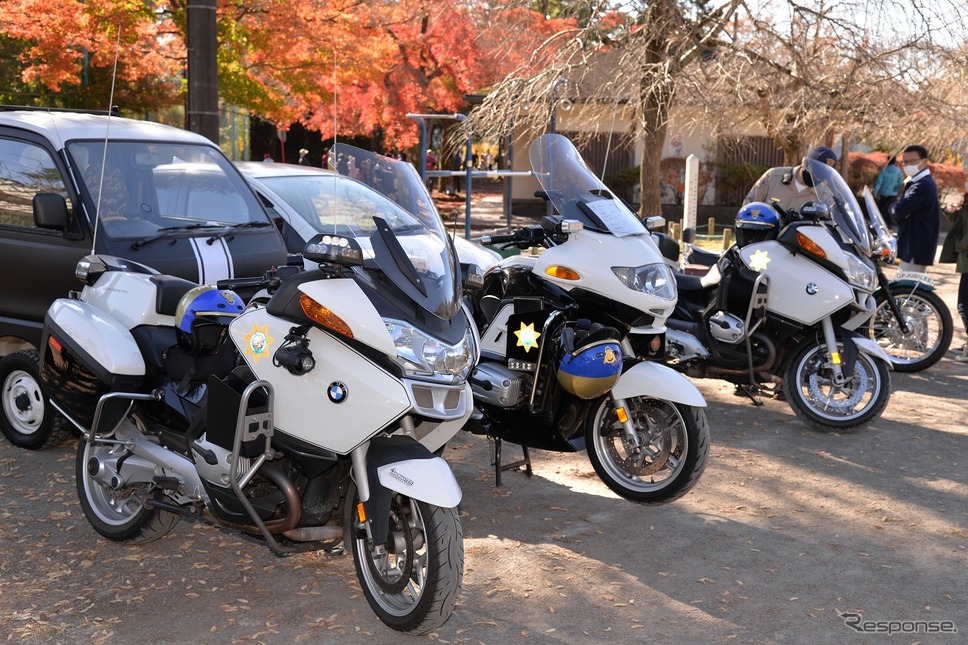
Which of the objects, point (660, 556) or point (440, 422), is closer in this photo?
point (440, 422)

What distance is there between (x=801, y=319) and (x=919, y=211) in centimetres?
390

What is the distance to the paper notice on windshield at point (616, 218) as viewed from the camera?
18.8 ft

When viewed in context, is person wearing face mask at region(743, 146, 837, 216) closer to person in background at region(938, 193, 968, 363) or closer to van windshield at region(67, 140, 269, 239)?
person in background at region(938, 193, 968, 363)

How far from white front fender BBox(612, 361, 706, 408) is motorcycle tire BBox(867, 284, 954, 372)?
4.34 metres

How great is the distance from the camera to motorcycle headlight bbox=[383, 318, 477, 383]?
3.75m

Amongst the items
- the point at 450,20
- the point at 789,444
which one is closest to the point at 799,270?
the point at 789,444

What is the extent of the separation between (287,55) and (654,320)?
10.2 metres

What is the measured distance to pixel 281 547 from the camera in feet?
13.2

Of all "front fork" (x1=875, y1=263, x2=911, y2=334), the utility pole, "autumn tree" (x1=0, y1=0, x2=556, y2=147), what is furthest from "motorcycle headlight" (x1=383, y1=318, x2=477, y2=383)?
"autumn tree" (x1=0, y1=0, x2=556, y2=147)

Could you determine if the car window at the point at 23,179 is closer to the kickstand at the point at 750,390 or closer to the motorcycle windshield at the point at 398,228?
the motorcycle windshield at the point at 398,228

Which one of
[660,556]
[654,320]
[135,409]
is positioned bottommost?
[660,556]

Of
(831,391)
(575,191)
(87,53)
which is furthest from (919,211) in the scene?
(87,53)

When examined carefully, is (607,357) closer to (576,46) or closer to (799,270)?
(799,270)

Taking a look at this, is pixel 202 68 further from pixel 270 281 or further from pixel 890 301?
pixel 890 301
